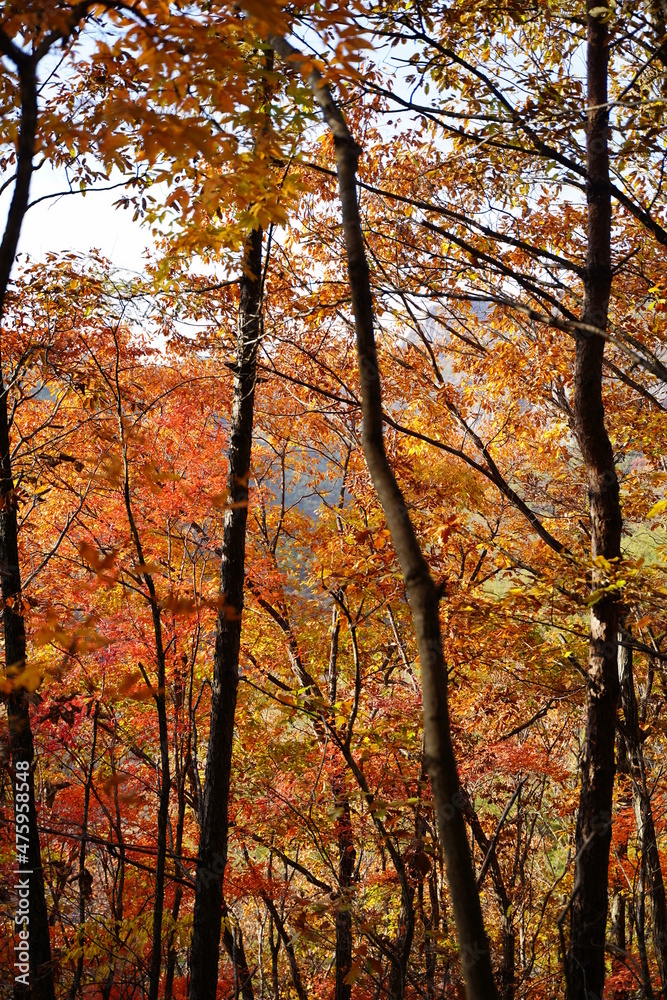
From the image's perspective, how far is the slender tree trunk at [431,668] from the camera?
66.0 inches

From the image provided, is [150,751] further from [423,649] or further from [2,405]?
[423,649]

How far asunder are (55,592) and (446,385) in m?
5.63

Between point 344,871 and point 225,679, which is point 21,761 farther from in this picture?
point 344,871

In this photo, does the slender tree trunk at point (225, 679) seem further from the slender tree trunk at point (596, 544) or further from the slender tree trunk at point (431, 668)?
the slender tree trunk at point (431, 668)

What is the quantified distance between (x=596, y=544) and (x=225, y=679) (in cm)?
310

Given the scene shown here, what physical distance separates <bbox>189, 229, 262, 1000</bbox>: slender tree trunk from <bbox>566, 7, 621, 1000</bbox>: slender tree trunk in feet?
8.35

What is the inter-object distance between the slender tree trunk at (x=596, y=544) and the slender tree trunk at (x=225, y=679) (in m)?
2.54

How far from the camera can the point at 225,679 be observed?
17.7 feet

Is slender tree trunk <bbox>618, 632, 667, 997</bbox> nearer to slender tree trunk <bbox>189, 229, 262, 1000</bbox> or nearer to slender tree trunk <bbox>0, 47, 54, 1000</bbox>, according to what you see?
slender tree trunk <bbox>189, 229, 262, 1000</bbox>

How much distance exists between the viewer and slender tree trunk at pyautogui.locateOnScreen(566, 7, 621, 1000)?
458 cm

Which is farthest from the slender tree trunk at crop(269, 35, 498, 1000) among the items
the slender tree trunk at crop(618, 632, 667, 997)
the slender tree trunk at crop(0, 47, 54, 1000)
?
the slender tree trunk at crop(618, 632, 667, 997)

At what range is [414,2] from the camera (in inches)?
191

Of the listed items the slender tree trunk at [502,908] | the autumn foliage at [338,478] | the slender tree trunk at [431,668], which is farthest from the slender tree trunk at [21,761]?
the slender tree trunk at [431,668]

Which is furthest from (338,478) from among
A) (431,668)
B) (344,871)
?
(431,668)
